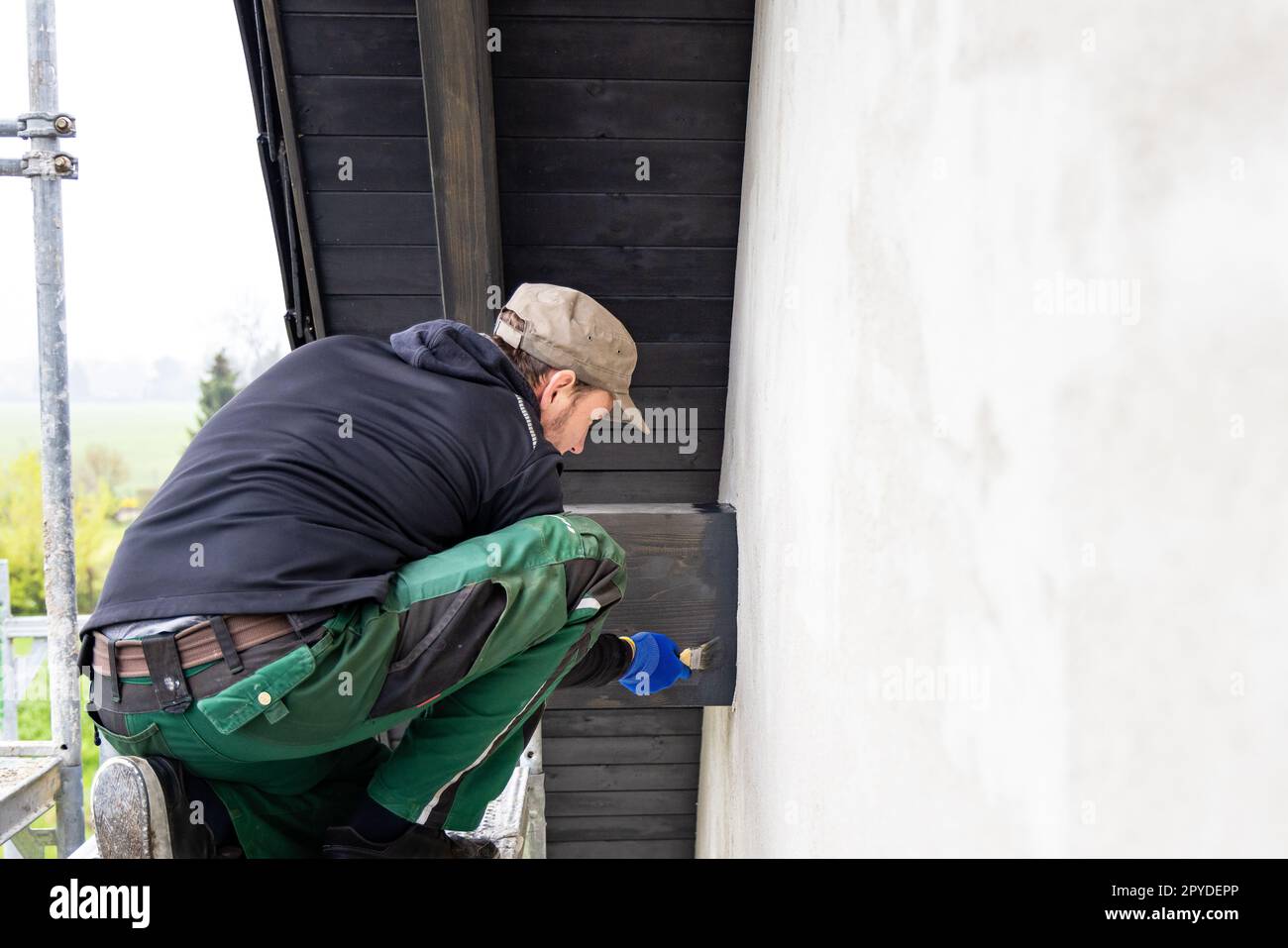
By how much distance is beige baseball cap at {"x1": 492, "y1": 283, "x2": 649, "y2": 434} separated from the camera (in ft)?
5.08

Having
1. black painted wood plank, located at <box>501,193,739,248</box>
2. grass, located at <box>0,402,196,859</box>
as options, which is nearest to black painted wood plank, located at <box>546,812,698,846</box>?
black painted wood plank, located at <box>501,193,739,248</box>

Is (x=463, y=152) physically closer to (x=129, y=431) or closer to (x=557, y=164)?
(x=557, y=164)

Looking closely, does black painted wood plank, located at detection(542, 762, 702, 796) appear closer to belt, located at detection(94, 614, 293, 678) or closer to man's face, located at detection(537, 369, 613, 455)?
man's face, located at detection(537, 369, 613, 455)

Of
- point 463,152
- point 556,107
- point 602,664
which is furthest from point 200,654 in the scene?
point 556,107

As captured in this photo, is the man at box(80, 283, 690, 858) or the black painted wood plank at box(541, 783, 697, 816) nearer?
the man at box(80, 283, 690, 858)

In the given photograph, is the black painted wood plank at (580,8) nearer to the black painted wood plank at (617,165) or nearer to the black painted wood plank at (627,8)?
the black painted wood plank at (627,8)

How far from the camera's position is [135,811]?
3.82 ft

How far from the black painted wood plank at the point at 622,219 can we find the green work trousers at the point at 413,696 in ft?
3.35

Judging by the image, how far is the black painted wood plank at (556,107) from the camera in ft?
6.89

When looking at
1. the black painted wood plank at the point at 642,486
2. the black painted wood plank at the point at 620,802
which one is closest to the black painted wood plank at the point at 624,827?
the black painted wood plank at the point at 620,802

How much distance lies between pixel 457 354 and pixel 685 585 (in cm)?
91

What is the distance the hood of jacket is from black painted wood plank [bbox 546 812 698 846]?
2.37 meters

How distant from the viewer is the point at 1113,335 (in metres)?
0.49
